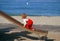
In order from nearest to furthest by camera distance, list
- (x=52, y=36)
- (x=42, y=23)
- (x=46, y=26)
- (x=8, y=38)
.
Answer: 1. (x=8, y=38)
2. (x=52, y=36)
3. (x=46, y=26)
4. (x=42, y=23)

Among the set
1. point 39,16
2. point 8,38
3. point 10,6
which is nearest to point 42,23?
point 39,16

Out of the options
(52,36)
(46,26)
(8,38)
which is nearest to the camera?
(8,38)

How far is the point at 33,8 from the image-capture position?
17.8 m

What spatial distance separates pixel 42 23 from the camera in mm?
14617

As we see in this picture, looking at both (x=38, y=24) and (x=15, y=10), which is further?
(x=15, y=10)

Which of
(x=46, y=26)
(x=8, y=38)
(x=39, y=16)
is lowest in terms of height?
(x=8, y=38)

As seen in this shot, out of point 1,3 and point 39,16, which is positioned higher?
point 1,3

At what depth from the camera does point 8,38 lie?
9.62 m

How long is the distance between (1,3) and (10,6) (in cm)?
64

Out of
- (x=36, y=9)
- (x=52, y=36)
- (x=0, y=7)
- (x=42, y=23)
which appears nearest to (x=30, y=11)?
(x=36, y=9)

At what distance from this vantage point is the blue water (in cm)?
1776

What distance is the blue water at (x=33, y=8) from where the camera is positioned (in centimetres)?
1776

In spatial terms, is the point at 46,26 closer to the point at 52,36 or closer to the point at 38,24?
the point at 38,24

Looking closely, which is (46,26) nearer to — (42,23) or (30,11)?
(42,23)
